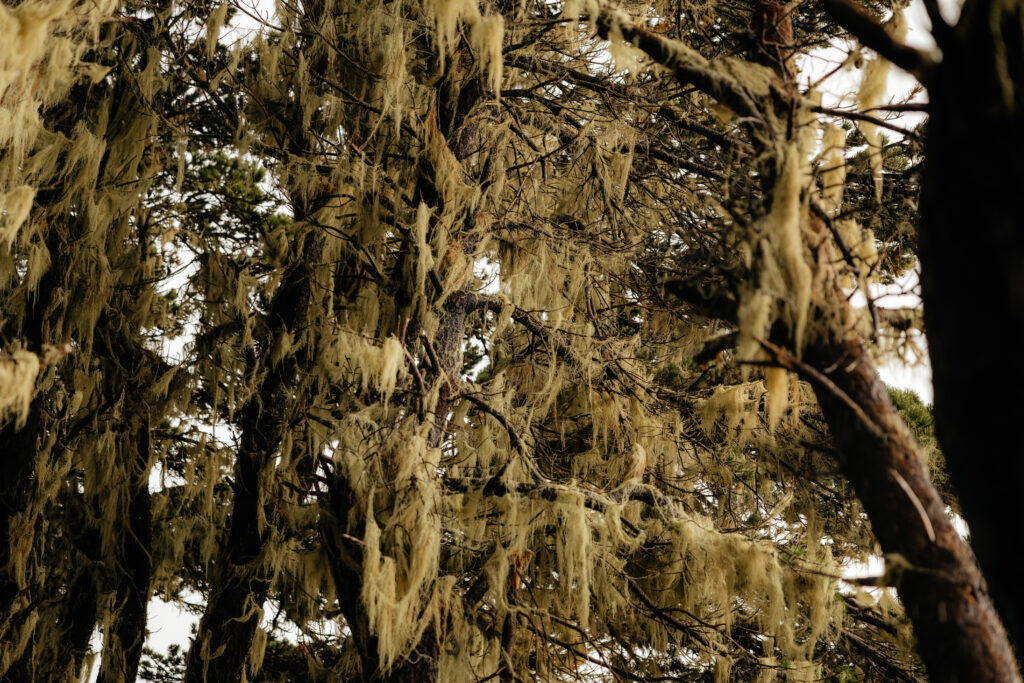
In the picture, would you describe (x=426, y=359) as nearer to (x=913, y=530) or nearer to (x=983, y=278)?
(x=913, y=530)

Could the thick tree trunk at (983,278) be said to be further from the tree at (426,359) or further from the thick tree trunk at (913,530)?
the tree at (426,359)

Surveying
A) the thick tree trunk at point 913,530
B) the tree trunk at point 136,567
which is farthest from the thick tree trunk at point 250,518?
the thick tree trunk at point 913,530

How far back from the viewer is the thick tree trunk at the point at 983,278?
150 centimetres

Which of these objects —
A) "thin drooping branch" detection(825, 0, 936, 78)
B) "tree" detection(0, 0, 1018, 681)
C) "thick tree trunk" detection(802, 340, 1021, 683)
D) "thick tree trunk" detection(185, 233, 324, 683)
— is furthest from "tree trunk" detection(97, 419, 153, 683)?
"thin drooping branch" detection(825, 0, 936, 78)

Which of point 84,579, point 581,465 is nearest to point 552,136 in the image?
point 581,465

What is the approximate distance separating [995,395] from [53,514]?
551cm

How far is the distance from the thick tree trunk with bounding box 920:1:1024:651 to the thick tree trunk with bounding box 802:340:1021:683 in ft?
1.32

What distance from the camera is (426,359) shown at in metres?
3.90

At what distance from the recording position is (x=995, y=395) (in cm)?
152

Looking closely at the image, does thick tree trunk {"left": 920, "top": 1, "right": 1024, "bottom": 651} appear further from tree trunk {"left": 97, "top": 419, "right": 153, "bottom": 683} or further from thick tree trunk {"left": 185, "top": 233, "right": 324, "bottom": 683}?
tree trunk {"left": 97, "top": 419, "right": 153, "bottom": 683}

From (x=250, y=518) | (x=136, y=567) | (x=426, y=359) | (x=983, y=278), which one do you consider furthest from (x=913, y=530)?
(x=136, y=567)

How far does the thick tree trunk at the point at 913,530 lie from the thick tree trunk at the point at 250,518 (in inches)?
107

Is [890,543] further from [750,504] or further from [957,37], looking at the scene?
[750,504]

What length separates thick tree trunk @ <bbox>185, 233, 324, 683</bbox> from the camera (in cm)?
416
